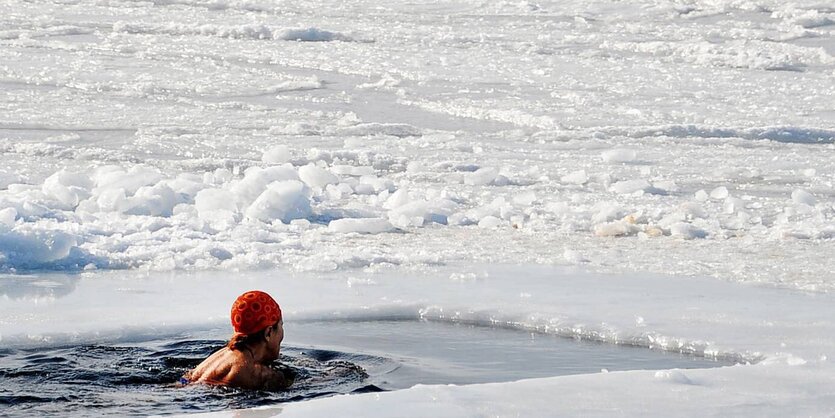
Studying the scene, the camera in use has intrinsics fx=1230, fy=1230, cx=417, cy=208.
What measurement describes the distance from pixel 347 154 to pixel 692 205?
3.02 metres

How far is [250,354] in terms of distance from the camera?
4.93 meters

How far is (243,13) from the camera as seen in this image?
18.6 meters

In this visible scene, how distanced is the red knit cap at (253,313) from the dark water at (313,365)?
0.70 ft

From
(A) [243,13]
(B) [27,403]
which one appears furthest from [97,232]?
(A) [243,13]

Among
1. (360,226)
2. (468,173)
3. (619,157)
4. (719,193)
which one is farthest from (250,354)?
(619,157)

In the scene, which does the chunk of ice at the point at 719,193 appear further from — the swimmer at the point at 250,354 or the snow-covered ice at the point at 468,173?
the swimmer at the point at 250,354

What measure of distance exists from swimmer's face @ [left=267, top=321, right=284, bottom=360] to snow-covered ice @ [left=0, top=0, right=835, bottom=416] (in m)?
0.75

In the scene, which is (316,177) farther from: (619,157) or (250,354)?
(250,354)

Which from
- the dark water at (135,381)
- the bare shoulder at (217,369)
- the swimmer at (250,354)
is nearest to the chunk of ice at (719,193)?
the dark water at (135,381)

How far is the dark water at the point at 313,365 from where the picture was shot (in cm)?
474

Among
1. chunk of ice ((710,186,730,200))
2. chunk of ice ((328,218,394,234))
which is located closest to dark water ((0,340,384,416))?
chunk of ice ((328,218,394,234))

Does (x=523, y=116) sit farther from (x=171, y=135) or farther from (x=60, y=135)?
(x=60, y=135)

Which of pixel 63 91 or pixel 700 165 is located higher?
pixel 63 91

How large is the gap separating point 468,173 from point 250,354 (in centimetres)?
449
